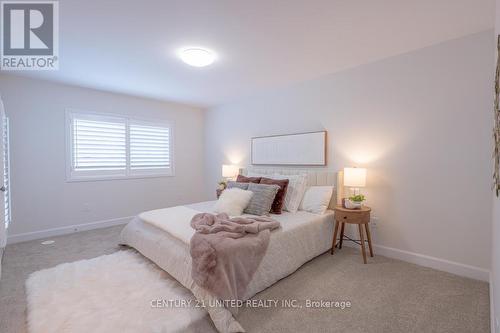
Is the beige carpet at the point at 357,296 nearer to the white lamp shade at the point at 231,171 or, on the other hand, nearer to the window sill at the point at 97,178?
the window sill at the point at 97,178

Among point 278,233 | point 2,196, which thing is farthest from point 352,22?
point 2,196

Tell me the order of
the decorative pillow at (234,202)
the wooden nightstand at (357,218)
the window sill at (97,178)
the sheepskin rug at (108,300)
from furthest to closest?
the window sill at (97,178)
the decorative pillow at (234,202)
the wooden nightstand at (357,218)
the sheepskin rug at (108,300)

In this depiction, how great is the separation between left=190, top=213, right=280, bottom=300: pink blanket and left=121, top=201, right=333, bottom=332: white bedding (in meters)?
0.10

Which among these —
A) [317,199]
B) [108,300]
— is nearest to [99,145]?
[108,300]

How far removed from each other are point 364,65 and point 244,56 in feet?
5.22

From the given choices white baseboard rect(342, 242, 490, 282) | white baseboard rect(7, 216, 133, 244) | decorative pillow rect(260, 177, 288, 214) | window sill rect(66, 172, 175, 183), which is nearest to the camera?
white baseboard rect(342, 242, 490, 282)

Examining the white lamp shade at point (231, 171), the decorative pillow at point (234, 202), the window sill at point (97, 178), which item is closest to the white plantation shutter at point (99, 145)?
the window sill at point (97, 178)

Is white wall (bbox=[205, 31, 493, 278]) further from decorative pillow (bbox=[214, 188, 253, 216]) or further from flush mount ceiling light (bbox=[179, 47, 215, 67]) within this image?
flush mount ceiling light (bbox=[179, 47, 215, 67])

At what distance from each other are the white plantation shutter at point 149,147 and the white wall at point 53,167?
0.27m

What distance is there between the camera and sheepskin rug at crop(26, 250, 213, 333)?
1761 mm

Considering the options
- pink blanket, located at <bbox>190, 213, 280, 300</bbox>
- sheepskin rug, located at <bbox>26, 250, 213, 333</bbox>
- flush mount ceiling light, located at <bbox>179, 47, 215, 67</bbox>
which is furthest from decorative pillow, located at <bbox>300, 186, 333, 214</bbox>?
flush mount ceiling light, located at <bbox>179, 47, 215, 67</bbox>

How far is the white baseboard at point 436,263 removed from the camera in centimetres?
238

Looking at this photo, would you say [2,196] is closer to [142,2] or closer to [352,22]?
[142,2]

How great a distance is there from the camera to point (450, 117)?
8.28 ft
